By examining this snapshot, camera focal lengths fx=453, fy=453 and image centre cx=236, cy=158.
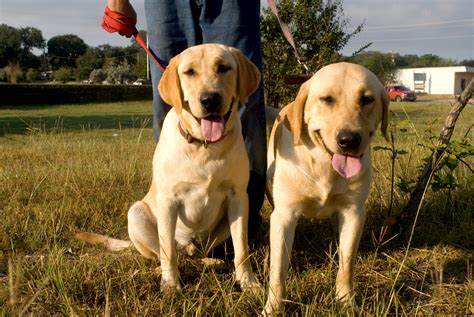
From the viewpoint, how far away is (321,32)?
1147cm

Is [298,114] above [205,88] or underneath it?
underneath

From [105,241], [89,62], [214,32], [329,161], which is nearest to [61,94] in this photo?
[105,241]

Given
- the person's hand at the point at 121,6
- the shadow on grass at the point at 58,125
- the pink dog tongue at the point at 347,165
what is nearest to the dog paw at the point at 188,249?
the pink dog tongue at the point at 347,165

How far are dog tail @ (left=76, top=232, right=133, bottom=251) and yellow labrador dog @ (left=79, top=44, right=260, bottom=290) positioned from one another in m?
0.52

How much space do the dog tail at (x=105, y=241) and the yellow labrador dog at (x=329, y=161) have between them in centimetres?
123

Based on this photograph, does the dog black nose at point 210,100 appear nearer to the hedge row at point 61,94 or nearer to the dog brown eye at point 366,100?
the dog brown eye at point 366,100

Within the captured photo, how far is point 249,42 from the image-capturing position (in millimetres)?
3146

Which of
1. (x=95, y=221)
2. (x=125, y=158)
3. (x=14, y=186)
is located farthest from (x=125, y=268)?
(x=125, y=158)

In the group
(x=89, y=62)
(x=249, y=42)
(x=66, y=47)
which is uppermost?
(x=66, y=47)

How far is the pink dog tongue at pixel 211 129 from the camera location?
2574mm

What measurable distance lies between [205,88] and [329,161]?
0.80 meters

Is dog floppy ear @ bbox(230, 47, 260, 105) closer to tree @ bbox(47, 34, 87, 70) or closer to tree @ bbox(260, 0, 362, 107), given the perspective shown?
tree @ bbox(260, 0, 362, 107)

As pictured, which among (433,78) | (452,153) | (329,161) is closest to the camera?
(329,161)

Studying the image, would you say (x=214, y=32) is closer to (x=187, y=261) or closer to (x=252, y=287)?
(x=187, y=261)
